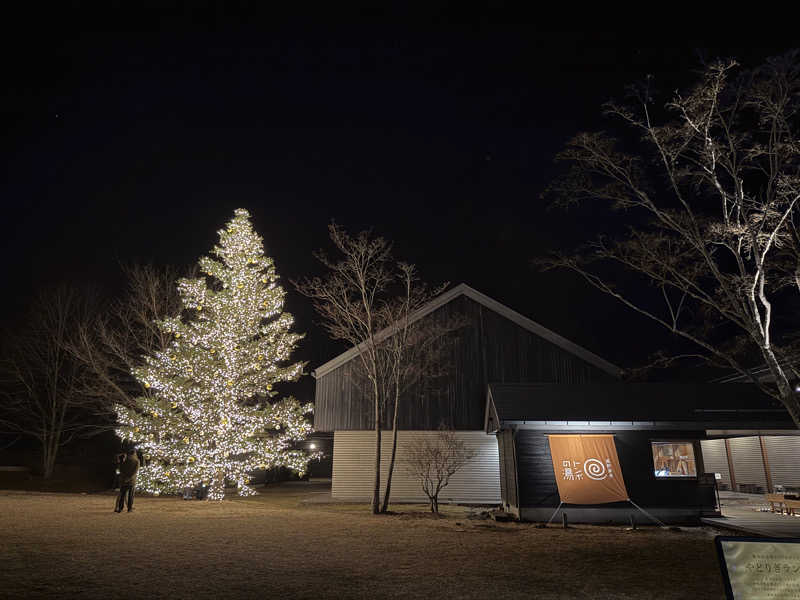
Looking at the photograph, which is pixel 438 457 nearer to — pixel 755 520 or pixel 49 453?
pixel 755 520

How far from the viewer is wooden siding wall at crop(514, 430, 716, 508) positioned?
1491cm

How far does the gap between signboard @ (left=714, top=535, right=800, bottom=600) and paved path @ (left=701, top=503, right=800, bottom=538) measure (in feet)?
32.8

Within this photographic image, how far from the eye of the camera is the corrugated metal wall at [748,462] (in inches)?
831

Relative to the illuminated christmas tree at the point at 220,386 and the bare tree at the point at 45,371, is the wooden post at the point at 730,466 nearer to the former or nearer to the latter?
the illuminated christmas tree at the point at 220,386

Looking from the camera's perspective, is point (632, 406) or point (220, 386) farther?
point (220, 386)

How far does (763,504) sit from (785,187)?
1300cm

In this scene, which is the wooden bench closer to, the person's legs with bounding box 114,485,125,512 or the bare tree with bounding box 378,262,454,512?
the bare tree with bounding box 378,262,454,512

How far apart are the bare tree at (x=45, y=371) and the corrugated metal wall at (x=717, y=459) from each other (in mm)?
29964

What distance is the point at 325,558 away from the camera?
28.6ft

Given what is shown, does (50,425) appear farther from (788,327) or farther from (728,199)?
(788,327)

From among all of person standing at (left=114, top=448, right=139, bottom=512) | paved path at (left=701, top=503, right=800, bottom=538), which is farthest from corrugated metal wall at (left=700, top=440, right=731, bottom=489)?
person standing at (left=114, top=448, right=139, bottom=512)

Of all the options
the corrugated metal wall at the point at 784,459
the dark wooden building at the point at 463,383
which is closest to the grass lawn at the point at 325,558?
the dark wooden building at the point at 463,383

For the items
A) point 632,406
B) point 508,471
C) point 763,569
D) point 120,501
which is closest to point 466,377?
point 508,471

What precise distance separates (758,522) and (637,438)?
3.54 meters
